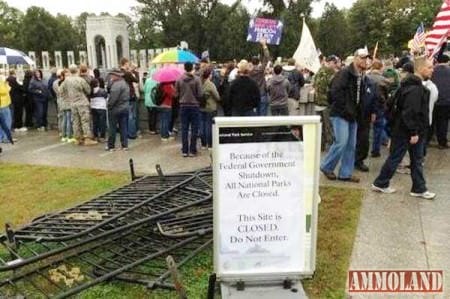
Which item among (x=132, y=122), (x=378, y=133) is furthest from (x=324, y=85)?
(x=132, y=122)

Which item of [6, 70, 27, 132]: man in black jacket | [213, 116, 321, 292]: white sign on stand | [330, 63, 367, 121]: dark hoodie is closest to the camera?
[213, 116, 321, 292]: white sign on stand

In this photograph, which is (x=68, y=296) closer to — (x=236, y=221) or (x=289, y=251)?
(x=236, y=221)

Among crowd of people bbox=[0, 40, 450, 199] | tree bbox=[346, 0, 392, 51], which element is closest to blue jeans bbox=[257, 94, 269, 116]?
crowd of people bbox=[0, 40, 450, 199]

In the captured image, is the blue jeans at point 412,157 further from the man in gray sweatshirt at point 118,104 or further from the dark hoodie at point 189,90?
the man in gray sweatshirt at point 118,104

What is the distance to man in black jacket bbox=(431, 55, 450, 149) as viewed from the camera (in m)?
9.41

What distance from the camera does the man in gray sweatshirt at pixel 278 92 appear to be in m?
10.1

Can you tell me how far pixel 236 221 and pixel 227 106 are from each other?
6192mm

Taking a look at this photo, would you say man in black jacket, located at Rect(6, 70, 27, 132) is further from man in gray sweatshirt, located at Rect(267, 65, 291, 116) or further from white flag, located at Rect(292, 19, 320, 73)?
white flag, located at Rect(292, 19, 320, 73)

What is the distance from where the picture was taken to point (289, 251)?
3953mm

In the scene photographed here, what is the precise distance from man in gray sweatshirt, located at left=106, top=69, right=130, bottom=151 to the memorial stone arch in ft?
142

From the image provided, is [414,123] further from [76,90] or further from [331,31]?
[331,31]

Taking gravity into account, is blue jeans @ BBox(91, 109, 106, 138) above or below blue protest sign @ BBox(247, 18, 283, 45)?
below

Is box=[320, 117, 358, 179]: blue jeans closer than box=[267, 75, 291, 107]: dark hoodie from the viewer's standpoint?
Yes

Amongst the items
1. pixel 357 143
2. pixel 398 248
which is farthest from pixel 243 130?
pixel 357 143
